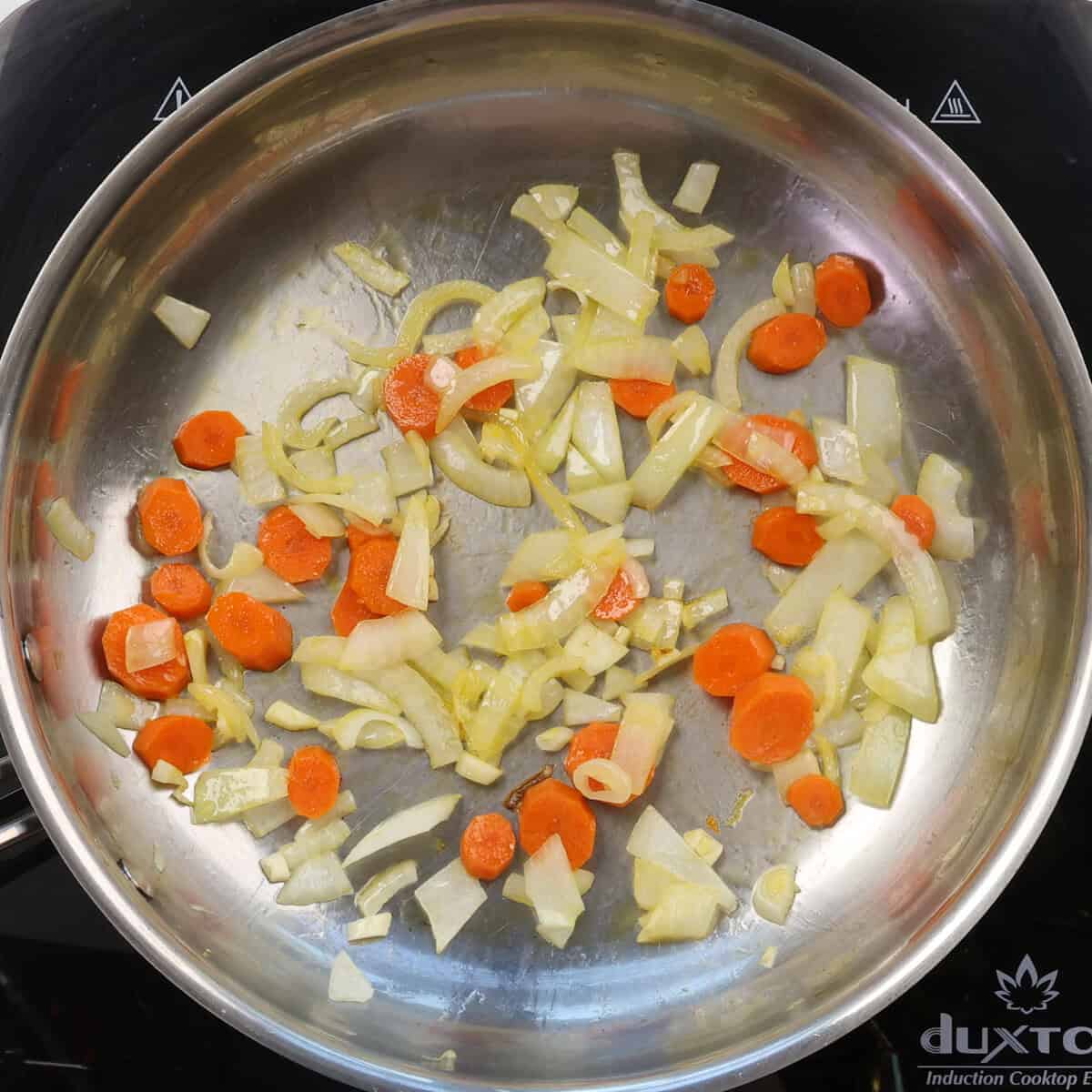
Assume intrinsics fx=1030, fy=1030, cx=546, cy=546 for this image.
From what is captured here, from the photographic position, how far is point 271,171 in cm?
191

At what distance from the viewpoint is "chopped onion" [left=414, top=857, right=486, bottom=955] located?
5.63 feet

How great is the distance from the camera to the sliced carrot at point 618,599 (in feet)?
5.75

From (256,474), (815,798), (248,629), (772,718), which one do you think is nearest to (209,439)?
(256,474)

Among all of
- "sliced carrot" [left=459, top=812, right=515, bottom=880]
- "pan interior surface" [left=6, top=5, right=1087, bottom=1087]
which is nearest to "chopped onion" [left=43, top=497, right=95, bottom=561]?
"pan interior surface" [left=6, top=5, right=1087, bottom=1087]

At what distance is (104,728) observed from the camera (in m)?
1.77

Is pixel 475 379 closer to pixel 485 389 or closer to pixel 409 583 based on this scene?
pixel 485 389

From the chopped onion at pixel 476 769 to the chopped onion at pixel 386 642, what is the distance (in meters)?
0.20

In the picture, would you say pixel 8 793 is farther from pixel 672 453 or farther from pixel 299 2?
pixel 299 2

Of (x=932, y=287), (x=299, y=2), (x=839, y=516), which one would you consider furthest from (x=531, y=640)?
(x=299, y=2)

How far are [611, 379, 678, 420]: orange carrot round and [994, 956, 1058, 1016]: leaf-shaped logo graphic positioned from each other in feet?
3.56

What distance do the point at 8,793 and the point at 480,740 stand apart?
2.62 ft

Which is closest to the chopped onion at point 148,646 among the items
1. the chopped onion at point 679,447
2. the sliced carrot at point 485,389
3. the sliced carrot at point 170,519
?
the sliced carrot at point 170,519

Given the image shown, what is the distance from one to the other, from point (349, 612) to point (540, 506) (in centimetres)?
38

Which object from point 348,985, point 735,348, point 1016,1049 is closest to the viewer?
point 1016,1049
